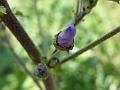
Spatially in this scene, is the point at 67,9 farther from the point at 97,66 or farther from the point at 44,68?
the point at 44,68

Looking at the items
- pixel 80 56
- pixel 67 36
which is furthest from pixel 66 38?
pixel 80 56

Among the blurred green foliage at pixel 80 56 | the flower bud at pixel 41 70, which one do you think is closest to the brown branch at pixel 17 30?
the flower bud at pixel 41 70

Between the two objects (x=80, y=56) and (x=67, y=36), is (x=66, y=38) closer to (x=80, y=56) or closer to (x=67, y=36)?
(x=67, y=36)

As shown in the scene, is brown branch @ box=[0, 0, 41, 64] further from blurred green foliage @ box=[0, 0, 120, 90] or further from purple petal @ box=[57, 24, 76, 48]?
blurred green foliage @ box=[0, 0, 120, 90]

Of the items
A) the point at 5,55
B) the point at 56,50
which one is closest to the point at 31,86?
the point at 5,55

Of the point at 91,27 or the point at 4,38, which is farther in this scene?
the point at 91,27

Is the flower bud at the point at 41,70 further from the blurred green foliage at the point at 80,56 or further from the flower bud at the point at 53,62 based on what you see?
the blurred green foliage at the point at 80,56

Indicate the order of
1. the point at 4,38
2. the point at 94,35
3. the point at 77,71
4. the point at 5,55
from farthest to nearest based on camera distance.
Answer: the point at 5,55
the point at 94,35
the point at 77,71
the point at 4,38
